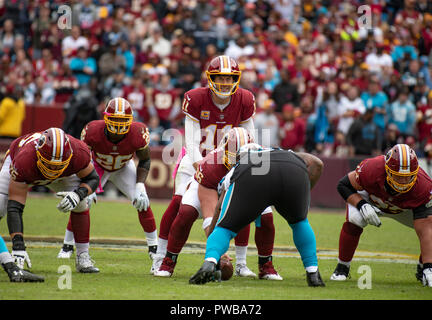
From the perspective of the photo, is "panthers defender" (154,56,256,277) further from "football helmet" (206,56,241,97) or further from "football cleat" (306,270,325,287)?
"football cleat" (306,270,325,287)

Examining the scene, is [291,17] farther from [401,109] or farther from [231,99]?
[231,99]

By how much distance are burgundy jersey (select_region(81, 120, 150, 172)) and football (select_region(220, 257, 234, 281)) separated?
2.13 metres

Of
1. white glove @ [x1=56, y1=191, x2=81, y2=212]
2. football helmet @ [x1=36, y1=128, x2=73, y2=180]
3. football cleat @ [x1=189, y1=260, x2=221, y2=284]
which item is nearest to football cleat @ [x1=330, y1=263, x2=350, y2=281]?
football cleat @ [x1=189, y1=260, x2=221, y2=284]

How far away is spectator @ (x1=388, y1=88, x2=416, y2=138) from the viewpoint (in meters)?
15.4

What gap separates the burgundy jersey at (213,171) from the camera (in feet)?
24.0

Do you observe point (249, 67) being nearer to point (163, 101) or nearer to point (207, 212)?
point (163, 101)

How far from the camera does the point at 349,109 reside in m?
15.7

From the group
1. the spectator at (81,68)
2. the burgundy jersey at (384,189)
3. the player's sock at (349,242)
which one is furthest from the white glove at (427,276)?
the spectator at (81,68)

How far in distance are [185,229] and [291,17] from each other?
13474mm

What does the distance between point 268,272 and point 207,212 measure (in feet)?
3.06

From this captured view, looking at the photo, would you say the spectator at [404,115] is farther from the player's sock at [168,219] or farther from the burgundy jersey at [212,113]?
the player's sock at [168,219]

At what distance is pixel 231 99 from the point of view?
8344 millimetres
